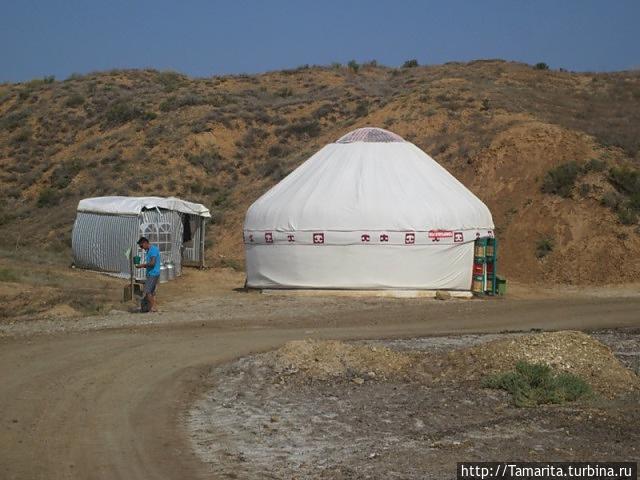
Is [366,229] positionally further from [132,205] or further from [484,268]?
[132,205]

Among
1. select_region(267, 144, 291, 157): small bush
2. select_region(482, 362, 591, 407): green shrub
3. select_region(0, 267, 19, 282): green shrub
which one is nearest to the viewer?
select_region(482, 362, 591, 407): green shrub

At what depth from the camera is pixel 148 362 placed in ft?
37.9

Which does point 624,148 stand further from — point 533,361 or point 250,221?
point 533,361

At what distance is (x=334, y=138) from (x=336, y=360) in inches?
1134

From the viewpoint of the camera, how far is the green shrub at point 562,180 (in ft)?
92.8

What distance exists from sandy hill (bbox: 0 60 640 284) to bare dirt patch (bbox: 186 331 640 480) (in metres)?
15.6

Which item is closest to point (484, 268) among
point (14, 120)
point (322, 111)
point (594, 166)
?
point (594, 166)

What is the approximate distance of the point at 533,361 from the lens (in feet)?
34.3

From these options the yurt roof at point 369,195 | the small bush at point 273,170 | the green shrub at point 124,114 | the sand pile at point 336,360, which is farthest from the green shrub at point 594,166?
the green shrub at point 124,114

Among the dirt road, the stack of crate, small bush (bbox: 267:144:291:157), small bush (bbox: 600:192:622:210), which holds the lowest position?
the dirt road

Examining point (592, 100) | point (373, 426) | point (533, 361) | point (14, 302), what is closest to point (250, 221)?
point (14, 302)

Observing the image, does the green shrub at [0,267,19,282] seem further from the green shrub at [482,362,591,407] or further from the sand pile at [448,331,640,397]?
the green shrub at [482,362,591,407]

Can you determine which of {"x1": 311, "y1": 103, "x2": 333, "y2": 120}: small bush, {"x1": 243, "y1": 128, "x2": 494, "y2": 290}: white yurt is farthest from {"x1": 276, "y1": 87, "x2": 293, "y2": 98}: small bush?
{"x1": 243, "y1": 128, "x2": 494, "y2": 290}: white yurt

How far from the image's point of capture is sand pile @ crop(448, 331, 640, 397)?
10.2 m
